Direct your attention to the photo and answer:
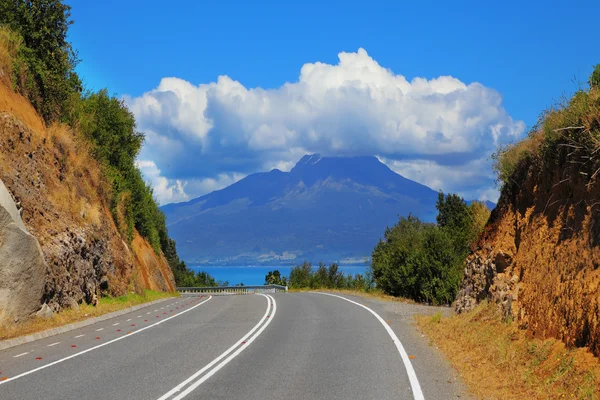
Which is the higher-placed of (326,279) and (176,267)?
(176,267)

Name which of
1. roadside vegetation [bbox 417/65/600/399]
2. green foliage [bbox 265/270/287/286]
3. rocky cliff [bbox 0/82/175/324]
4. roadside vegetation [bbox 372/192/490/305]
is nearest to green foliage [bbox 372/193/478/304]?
roadside vegetation [bbox 372/192/490/305]

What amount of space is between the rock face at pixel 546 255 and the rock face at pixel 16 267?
1221 cm

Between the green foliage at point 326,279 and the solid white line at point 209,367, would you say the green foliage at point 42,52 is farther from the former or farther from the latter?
the green foliage at point 326,279

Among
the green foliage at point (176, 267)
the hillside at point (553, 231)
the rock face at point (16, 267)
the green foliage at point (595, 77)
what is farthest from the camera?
the green foliage at point (176, 267)

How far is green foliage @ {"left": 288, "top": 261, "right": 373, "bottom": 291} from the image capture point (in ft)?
214

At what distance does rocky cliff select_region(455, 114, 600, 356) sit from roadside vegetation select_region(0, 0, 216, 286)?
69.6 ft

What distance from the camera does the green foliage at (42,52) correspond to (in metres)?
27.4

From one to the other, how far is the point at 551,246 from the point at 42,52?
83.9 ft

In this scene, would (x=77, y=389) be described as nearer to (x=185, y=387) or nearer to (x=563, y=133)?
(x=185, y=387)

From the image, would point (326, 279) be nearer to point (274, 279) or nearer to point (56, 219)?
point (274, 279)

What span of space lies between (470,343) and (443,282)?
2532 centimetres

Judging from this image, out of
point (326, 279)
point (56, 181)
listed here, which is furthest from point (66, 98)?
point (326, 279)

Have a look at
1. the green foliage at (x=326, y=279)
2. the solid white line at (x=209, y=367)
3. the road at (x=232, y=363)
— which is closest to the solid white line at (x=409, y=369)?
the road at (x=232, y=363)

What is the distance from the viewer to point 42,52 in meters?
28.8
